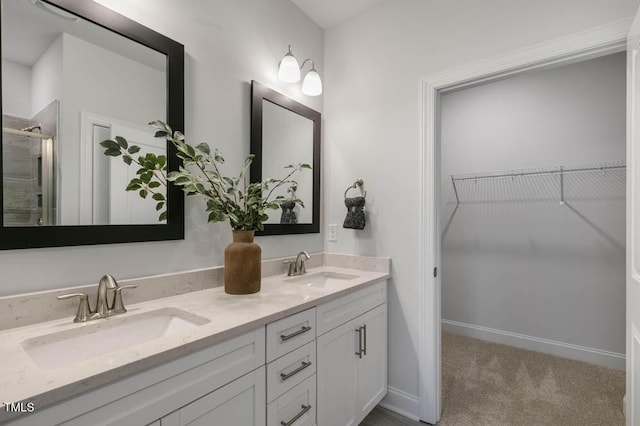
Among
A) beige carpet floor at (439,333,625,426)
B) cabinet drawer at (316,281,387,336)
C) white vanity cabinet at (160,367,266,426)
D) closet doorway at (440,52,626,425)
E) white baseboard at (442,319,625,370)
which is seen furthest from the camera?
white baseboard at (442,319,625,370)

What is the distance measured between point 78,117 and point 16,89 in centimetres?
17

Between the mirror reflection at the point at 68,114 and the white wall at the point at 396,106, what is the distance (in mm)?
1256

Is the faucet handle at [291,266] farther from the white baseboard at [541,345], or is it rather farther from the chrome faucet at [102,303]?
the white baseboard at [541,345]

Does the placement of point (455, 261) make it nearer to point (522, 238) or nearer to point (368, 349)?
point (522, 238)

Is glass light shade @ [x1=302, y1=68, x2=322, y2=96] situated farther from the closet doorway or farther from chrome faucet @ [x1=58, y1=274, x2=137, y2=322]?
chrome faucet @ [x1=58, y1=274, x2=137, y2=322]

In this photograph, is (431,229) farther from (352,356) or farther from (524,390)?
(524,390)

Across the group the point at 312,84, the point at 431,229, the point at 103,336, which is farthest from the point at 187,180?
the point at 431,229

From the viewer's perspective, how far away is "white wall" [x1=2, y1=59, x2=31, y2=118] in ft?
3.25

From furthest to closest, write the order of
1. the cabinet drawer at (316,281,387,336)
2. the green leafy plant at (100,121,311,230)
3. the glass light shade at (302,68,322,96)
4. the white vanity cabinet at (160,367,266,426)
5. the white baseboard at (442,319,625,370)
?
the white baseboard at (442,319,625,370) < the glass light shade at (302,68,322,96) < the cabinet drawer at (316,281,387,336) < the green leafy plant at (100,121,311,230) < the white vanity cabinet at (160,367,266,426)

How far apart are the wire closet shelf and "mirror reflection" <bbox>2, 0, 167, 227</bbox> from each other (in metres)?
2.77

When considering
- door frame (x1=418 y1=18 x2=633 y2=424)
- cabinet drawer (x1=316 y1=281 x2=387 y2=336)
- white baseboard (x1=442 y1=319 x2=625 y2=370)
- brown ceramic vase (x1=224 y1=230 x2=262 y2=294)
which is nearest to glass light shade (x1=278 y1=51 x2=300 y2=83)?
door frame (x1=418 y1=18 x2=633 y2=424)

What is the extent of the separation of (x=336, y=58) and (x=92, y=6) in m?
1.53

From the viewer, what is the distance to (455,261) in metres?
3.13

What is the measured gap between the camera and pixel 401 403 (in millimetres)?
1909
